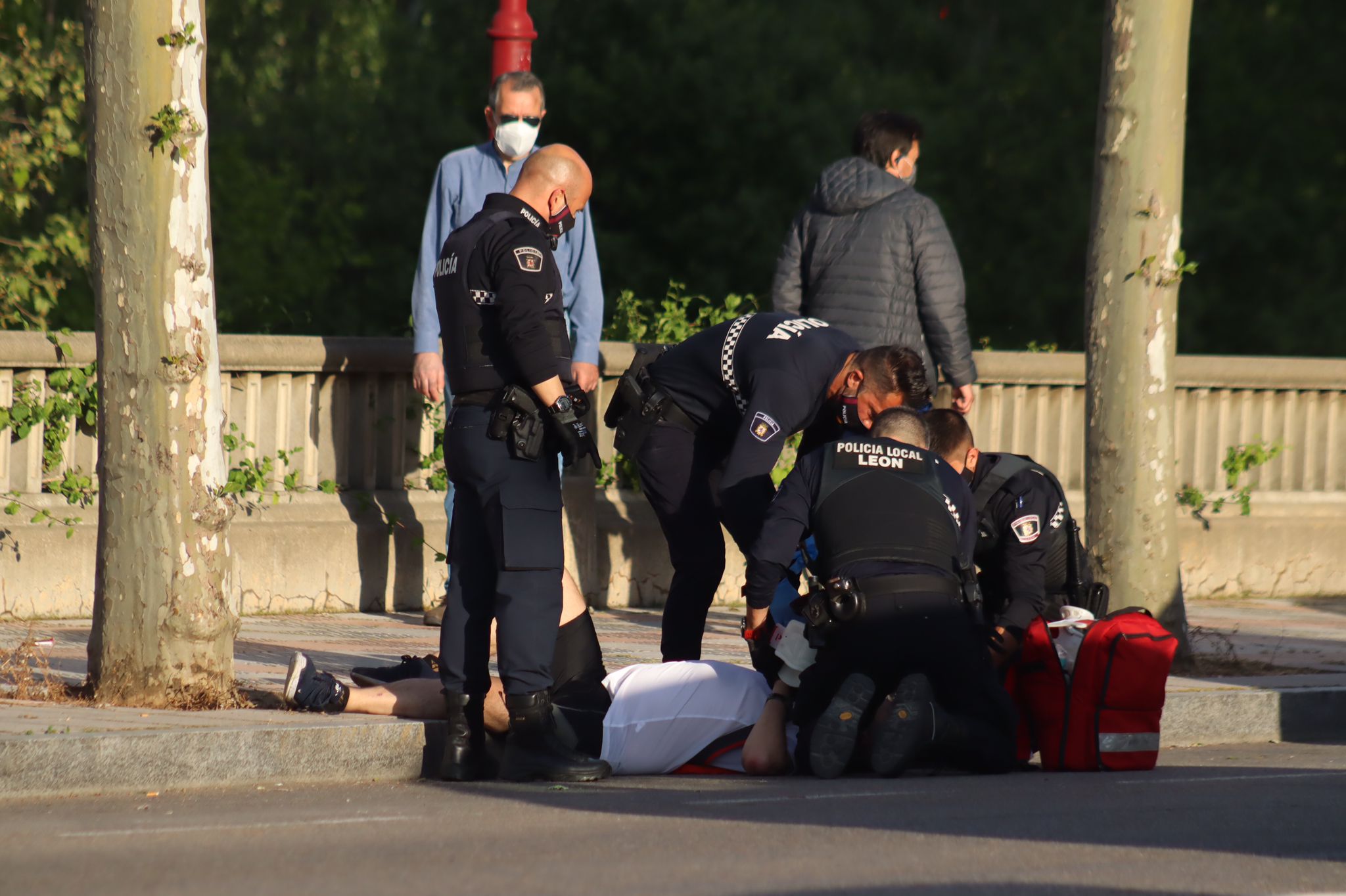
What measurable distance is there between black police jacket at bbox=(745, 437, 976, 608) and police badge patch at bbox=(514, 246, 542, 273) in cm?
119

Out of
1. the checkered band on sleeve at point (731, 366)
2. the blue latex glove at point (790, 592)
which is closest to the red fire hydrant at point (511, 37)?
the checkered band on sleeve at point (731, 366)

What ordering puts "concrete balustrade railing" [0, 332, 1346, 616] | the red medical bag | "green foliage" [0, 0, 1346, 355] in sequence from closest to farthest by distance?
the red medical bag
"concrete balustrade railing" [0, 332, 1346, 616]
"green foliage" [0, 0, 1346, 355]

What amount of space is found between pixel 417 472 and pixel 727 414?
9.56 ft

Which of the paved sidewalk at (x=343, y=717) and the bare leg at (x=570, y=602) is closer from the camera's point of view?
the paved sidewalk at (x=343, y=717)

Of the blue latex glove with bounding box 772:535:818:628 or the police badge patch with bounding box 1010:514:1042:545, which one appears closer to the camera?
the blue latex glove with bounding box 772:535:818:628

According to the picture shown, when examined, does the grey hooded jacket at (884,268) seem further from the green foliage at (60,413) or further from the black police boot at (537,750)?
the green foliage at (60,413)

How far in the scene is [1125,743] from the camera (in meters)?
6.62

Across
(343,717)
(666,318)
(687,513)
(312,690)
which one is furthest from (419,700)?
(666,318)

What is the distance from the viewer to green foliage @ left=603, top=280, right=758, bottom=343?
10336mm

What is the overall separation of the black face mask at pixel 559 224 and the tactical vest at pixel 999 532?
1.78m

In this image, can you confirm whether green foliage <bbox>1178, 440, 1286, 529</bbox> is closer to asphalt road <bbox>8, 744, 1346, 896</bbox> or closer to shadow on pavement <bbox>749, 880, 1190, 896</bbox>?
asphalt road <bbox>8, 744, 1346, 896</bbox>

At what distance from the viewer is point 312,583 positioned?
29.8ft

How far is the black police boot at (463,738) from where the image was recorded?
6172 mm

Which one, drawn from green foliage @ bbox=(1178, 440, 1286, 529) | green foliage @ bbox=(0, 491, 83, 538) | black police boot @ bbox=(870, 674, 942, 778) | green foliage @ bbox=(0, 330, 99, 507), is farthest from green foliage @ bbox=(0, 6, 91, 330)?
green foliage @ bbox=(1178, 440, 1286, 529)
